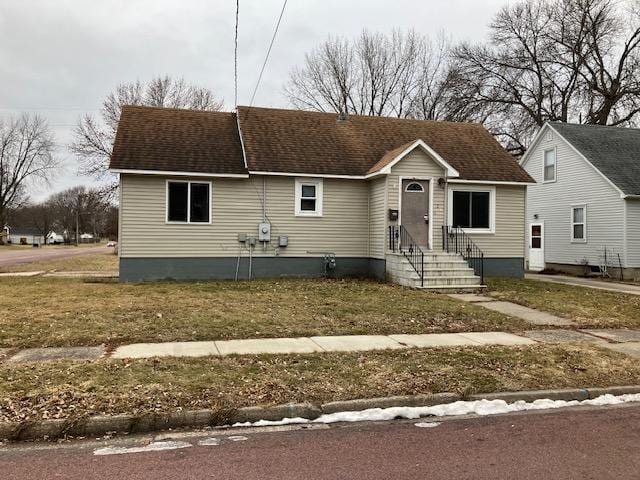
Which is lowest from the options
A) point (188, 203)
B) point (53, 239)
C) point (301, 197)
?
point (53, 239)

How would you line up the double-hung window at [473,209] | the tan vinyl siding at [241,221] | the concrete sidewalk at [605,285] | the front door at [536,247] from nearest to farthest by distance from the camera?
the tan vinyl siding at [241,221]
the concrete sidewalk at [605,285]
the double-hung window at [473,209]
the front door at [536,247]

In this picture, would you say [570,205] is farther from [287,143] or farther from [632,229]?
[287,143]

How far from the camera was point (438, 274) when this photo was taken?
15500 mm

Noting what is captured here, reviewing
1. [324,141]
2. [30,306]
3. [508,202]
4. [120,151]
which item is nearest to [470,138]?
[508,202]

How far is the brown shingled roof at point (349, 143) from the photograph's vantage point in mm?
17875

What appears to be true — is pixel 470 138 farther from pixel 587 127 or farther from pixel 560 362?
pixel 560 362

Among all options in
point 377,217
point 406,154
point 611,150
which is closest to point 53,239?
point 377,217

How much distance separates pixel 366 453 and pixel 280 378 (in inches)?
77.3

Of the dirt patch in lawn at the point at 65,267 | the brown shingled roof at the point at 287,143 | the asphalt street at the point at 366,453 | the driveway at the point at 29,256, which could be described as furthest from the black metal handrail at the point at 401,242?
the driveway at the point at 29,256

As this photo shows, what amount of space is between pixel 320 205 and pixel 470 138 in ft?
23.9

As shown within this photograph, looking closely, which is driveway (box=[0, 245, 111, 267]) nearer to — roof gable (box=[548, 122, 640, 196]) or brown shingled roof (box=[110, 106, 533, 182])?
brown shingled roof (box=[110, 106, 533, 182])

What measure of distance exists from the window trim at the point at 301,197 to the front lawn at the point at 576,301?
6.10m

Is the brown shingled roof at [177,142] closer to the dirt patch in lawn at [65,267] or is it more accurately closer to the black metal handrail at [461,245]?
the black metal handrail at [461,245]

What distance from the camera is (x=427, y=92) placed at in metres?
38.1
